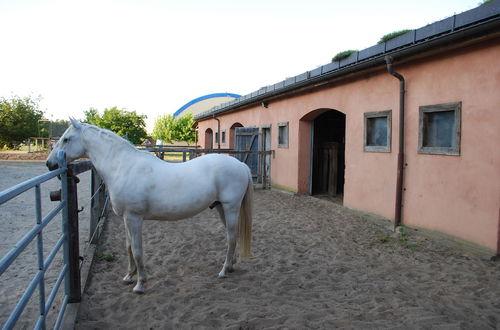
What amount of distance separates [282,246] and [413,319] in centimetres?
232

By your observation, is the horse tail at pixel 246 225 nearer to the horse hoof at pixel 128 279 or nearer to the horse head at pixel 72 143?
the horse hoof at pixel 128 279

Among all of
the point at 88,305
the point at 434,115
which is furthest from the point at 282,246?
the point at 434,115

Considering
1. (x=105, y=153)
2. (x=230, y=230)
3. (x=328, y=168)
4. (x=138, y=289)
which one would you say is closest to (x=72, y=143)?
(x=105, y=153)

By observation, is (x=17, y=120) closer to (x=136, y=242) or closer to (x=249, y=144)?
(x=249, y=144)

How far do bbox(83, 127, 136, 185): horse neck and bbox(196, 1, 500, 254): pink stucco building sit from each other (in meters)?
4.48

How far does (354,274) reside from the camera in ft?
13.1

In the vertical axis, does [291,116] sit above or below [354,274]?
above

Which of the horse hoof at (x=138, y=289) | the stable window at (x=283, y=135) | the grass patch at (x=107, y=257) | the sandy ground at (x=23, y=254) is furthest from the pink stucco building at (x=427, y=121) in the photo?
the sandy ground at (x=23, y=254)

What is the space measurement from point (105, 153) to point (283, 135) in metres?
7.88

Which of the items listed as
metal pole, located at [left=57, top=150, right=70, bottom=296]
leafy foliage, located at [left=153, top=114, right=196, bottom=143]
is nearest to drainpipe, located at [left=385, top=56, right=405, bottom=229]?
metal pole, located at [left=57, top=150, right=70, bottom=296]

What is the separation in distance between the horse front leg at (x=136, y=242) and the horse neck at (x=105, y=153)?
0.43 m

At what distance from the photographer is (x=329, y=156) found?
10.2m

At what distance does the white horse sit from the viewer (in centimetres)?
333

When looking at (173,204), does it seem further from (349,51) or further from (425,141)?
(349,51)
